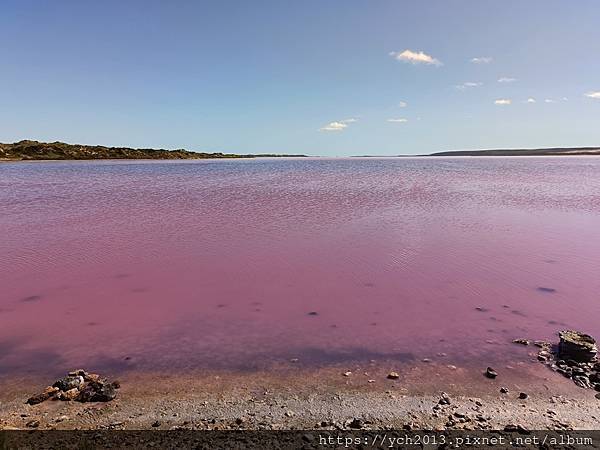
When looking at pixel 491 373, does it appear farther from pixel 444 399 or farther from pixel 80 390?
pixel 80 390

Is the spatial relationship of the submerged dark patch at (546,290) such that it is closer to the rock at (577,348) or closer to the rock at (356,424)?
the rock at (577,348)

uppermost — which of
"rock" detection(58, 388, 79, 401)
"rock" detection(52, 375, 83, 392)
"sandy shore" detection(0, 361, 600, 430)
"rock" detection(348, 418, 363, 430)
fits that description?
"rock" detection(52, 375, 83, 392)

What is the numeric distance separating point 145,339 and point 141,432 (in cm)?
227

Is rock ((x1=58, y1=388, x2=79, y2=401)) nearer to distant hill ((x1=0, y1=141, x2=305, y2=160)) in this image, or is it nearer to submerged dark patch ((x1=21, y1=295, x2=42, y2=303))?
submerged dark patch ((x1=21, y1=295, x2=42, y2=303))

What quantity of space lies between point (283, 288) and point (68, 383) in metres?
4.21

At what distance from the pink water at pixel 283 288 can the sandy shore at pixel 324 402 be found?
39 cm

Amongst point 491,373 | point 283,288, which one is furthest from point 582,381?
point 283,288

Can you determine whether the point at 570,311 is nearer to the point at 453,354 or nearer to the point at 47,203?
the point at 453,354

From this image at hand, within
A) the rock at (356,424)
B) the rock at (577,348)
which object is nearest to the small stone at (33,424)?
the rock at (356,424)

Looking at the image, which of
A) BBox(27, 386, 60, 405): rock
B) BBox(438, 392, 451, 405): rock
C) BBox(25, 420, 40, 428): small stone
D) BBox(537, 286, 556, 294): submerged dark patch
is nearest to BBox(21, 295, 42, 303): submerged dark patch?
BBox(27, 386, 60, 405): rock

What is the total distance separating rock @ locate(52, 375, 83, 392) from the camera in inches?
192

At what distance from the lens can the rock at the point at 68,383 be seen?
4.88 metres

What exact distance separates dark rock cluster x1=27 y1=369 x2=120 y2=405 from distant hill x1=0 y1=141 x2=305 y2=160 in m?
88.5

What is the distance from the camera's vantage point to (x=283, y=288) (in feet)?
27.3
